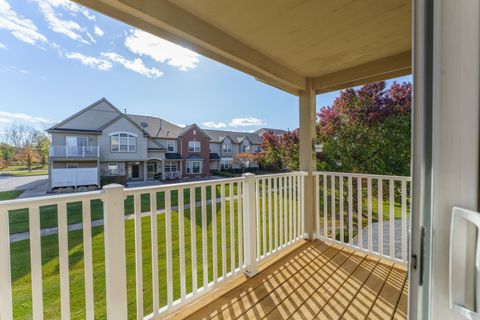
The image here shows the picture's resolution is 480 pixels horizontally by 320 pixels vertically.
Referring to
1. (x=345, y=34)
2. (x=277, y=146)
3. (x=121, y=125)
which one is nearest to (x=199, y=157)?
(x=121, y=125)

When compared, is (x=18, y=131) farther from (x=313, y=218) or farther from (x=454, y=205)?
(x=454, y=205)

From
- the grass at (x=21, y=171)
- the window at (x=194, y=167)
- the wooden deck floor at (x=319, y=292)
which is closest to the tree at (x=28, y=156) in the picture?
the grass at (x=21, y=171)

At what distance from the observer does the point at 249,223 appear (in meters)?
2.40

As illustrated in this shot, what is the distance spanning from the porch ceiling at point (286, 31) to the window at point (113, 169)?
1184 centimetres

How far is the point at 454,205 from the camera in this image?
408 millimetres

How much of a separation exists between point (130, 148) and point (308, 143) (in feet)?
40.0

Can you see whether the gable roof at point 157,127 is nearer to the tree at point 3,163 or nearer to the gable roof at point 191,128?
the gable roof at point 191,128

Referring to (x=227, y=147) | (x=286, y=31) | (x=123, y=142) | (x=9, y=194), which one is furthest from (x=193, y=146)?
(x=286, y=31)

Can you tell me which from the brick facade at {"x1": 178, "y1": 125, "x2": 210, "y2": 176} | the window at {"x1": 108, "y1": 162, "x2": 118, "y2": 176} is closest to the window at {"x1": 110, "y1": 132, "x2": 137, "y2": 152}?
the window at {"x1": 108, "y1": 162, "x2": 118, "y2": 176}

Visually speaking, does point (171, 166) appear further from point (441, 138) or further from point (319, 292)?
point (441, 138)

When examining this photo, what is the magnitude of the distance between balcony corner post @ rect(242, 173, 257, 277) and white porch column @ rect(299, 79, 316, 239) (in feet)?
3.89

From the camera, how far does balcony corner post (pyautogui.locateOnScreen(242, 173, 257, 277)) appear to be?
238cm

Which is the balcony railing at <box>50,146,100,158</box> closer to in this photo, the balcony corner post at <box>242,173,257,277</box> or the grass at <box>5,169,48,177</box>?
the grass at <box>5,169,48,177</box>

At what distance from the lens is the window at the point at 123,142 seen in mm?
12297
